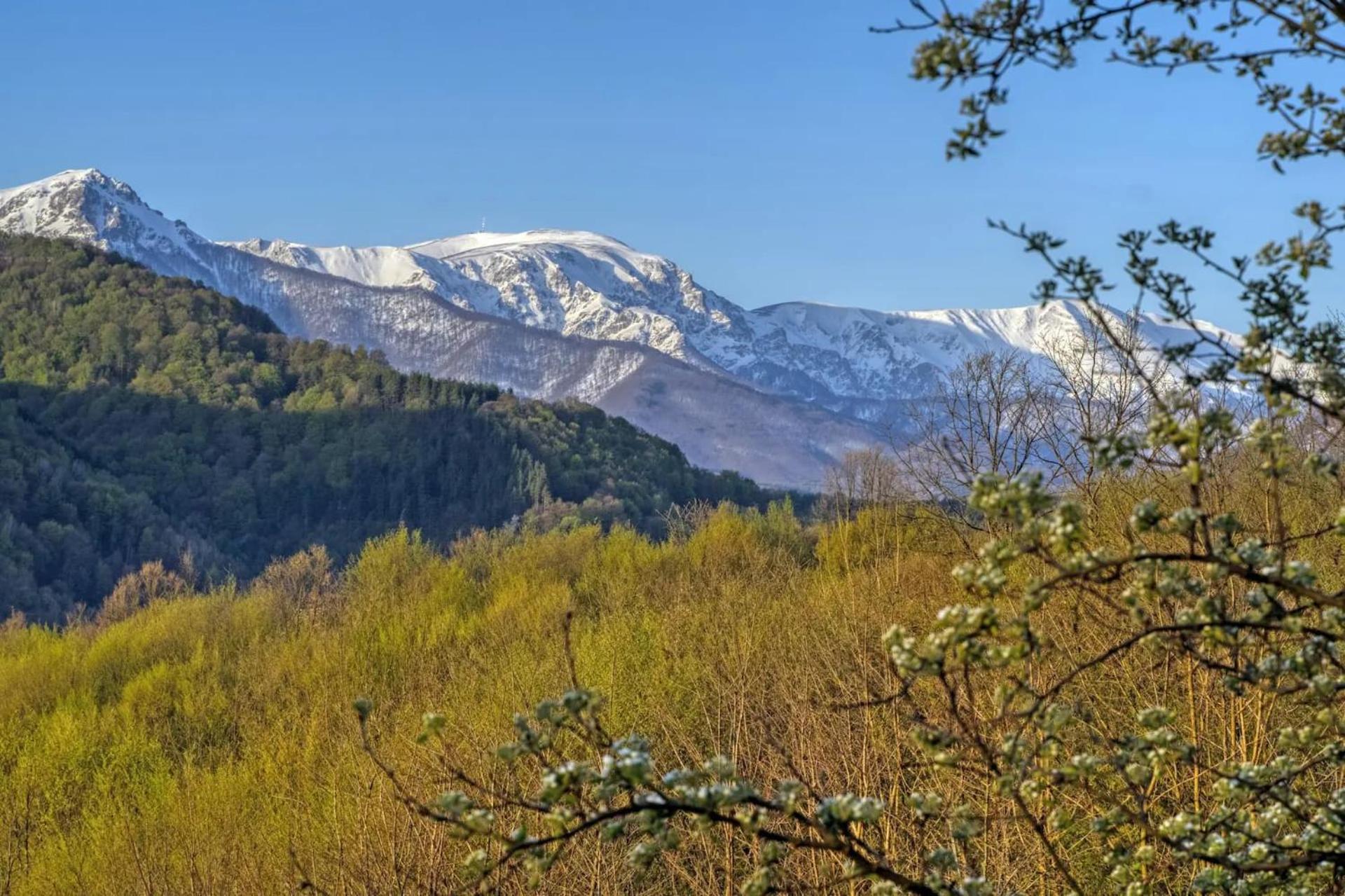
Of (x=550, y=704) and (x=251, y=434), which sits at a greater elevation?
(x=550, y=704)

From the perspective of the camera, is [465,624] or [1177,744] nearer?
[1177,744]

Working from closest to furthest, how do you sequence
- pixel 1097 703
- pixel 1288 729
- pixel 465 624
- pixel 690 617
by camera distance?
pixel 1288 729 → pixel 1097 703 → pixel 690 617 → pixel 465 624

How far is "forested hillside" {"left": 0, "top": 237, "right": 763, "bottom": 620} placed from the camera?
83.5 meters

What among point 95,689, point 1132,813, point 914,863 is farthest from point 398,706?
point 1132,813

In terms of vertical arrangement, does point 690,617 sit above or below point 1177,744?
below

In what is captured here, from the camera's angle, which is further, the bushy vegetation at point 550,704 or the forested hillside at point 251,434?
the forested hillside at point 251,434

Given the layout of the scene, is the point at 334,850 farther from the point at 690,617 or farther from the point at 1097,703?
the point at 690,617

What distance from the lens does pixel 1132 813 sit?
2834mm

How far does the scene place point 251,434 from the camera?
9419 cm

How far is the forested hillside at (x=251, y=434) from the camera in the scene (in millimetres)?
83500

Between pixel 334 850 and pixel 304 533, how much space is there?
86171 millimetres

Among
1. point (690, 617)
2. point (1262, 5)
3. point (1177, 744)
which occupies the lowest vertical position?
point (690, 617)

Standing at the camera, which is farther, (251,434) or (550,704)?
(251,434)

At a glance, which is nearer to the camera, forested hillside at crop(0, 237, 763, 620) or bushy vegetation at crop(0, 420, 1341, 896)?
bushy vegetation at crop(0, 420, 1341, 896)
